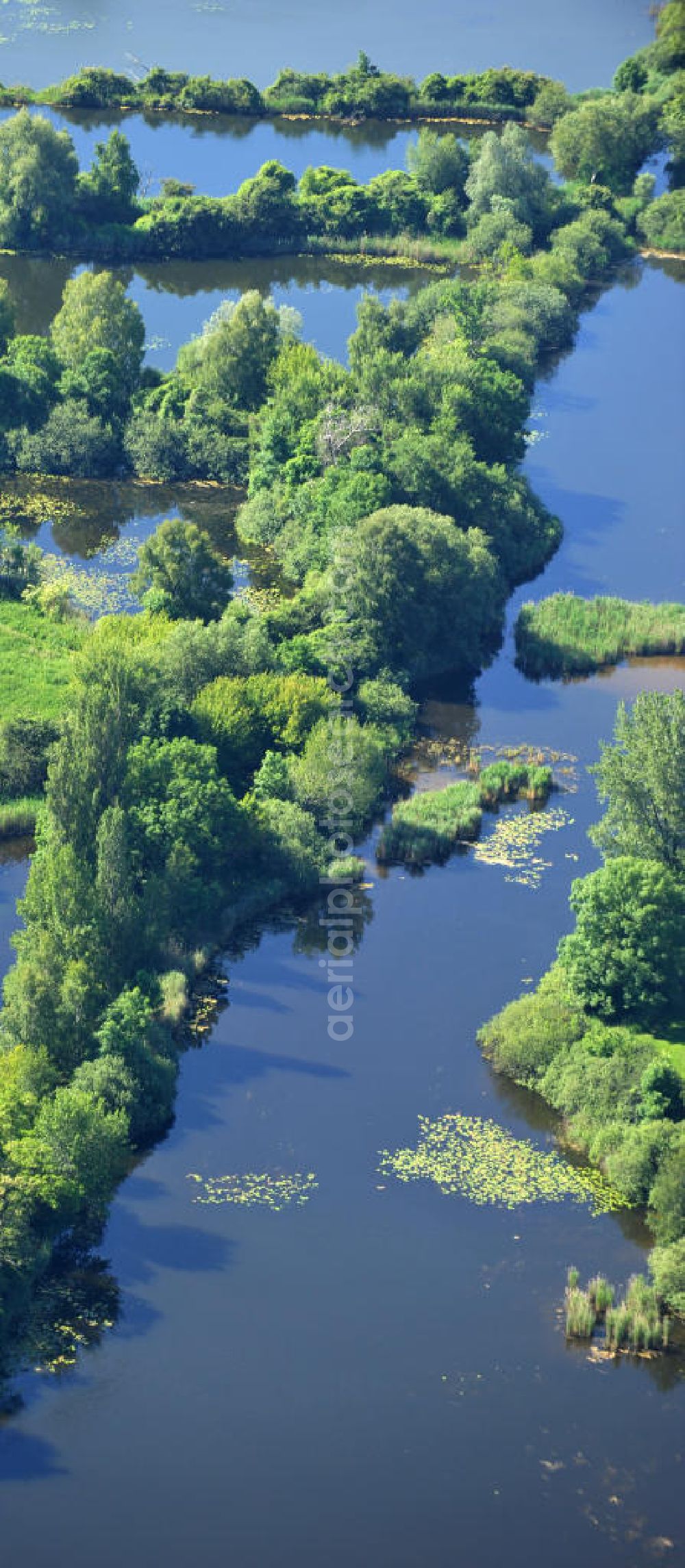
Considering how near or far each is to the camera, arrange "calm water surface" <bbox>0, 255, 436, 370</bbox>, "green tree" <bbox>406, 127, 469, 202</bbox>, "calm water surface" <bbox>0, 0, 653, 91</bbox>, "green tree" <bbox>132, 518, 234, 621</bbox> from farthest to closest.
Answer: "calm water surface" <bbox>0, 0, 653, 91</bbox> → "green tree" <bbox>406, 127, 469, 202</bbox> → "calm water surface" <bbox>0, 255, 436, 370</bbox> → "green tree" <bbox>132, 518, 234, 621</bbox>

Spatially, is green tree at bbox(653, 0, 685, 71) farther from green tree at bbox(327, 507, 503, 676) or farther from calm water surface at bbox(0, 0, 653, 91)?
green tree at bbox(327, 507, 503, 676)

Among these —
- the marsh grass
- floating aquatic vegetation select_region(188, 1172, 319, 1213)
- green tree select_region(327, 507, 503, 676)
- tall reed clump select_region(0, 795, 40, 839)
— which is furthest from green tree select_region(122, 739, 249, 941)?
green tree select_region(327, 507, 503, 676)

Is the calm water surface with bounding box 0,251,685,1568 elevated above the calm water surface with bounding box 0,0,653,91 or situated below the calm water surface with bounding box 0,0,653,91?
below

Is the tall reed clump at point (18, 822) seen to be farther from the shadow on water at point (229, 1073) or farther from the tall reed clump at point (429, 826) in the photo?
the shadow on water at point (229, 1073)

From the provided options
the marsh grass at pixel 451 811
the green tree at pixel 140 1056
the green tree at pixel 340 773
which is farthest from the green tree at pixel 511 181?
the green tree at pixel 140 1056

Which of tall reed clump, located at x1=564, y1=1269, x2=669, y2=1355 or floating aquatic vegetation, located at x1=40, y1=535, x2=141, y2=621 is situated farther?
floating aquatic vegetation, located at x1=40, y1=535, x2=141, y2=621

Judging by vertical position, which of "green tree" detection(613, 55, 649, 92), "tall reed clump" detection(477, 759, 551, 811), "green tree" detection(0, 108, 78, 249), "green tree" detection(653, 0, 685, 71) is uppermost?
"green tree" detection(653, 0, 685, 71)

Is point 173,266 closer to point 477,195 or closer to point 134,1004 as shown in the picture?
point 477,195
